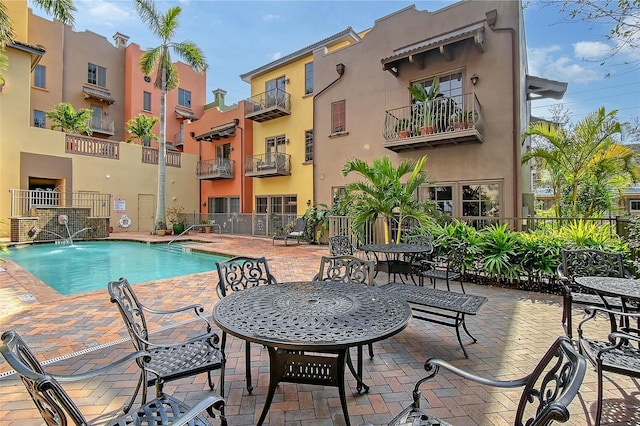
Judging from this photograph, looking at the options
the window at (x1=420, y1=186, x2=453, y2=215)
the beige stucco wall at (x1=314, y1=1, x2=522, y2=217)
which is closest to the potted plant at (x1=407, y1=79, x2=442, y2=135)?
the beige stucco wall at (x1=314, y1=1, x2=522, y2=217)

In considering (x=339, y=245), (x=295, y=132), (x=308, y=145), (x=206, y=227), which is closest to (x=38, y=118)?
(x=206, y=227)

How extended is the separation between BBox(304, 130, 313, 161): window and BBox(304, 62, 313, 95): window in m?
1.90

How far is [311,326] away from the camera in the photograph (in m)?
1.85

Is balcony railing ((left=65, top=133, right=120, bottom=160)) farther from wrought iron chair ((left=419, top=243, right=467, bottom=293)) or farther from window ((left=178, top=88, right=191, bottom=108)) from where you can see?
wrought iron chair ((left=419, top=243, right=467, bottom=293))

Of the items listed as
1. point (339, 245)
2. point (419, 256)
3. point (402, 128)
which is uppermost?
point (402, 128)

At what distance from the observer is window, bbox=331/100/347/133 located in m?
12.7

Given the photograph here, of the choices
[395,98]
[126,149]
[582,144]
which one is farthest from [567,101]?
[126,149]

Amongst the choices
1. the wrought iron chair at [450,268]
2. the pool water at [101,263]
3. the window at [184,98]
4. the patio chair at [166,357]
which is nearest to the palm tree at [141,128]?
the window at [184,98]

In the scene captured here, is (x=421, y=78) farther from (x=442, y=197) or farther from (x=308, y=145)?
(x=308, y=145)

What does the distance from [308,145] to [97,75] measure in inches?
621

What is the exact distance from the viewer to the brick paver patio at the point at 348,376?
2121mm

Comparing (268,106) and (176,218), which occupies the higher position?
(268,106)

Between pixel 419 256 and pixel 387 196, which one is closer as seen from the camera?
pixel 419 256

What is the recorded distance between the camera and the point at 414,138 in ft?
31.6
